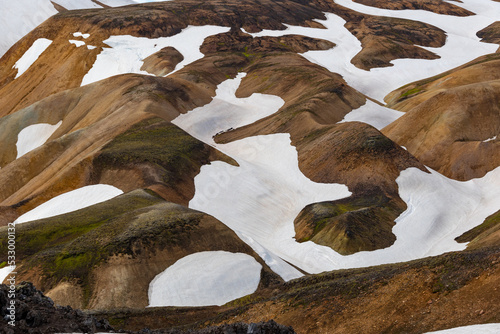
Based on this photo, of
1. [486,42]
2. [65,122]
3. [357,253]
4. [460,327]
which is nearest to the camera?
[460,327]

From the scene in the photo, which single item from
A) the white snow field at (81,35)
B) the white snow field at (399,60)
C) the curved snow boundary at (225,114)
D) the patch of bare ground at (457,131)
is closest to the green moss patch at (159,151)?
the curved snow boundary at (225,114)

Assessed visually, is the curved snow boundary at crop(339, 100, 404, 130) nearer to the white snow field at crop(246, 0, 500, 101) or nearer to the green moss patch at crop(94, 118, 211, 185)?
the white snow field at crop(246, 0, 500, 101)

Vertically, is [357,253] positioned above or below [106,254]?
below

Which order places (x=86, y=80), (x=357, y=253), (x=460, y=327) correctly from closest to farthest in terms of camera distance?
(x=460, y=327) → (x=357, y=253) → (x=86, y=80)

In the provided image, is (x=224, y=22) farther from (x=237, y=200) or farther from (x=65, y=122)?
(x=237, y=200)

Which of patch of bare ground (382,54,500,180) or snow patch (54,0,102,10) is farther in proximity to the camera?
snow patch (54,0,102,10)

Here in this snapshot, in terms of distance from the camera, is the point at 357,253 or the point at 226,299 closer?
the point at 226,299

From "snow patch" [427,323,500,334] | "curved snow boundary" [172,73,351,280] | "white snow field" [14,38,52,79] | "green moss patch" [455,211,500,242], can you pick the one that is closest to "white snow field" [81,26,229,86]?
"white snow field" [14,38,52,79]

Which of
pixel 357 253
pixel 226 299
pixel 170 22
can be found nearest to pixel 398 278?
pixel 226 299

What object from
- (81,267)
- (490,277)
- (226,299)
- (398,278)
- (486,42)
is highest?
(490,277)
